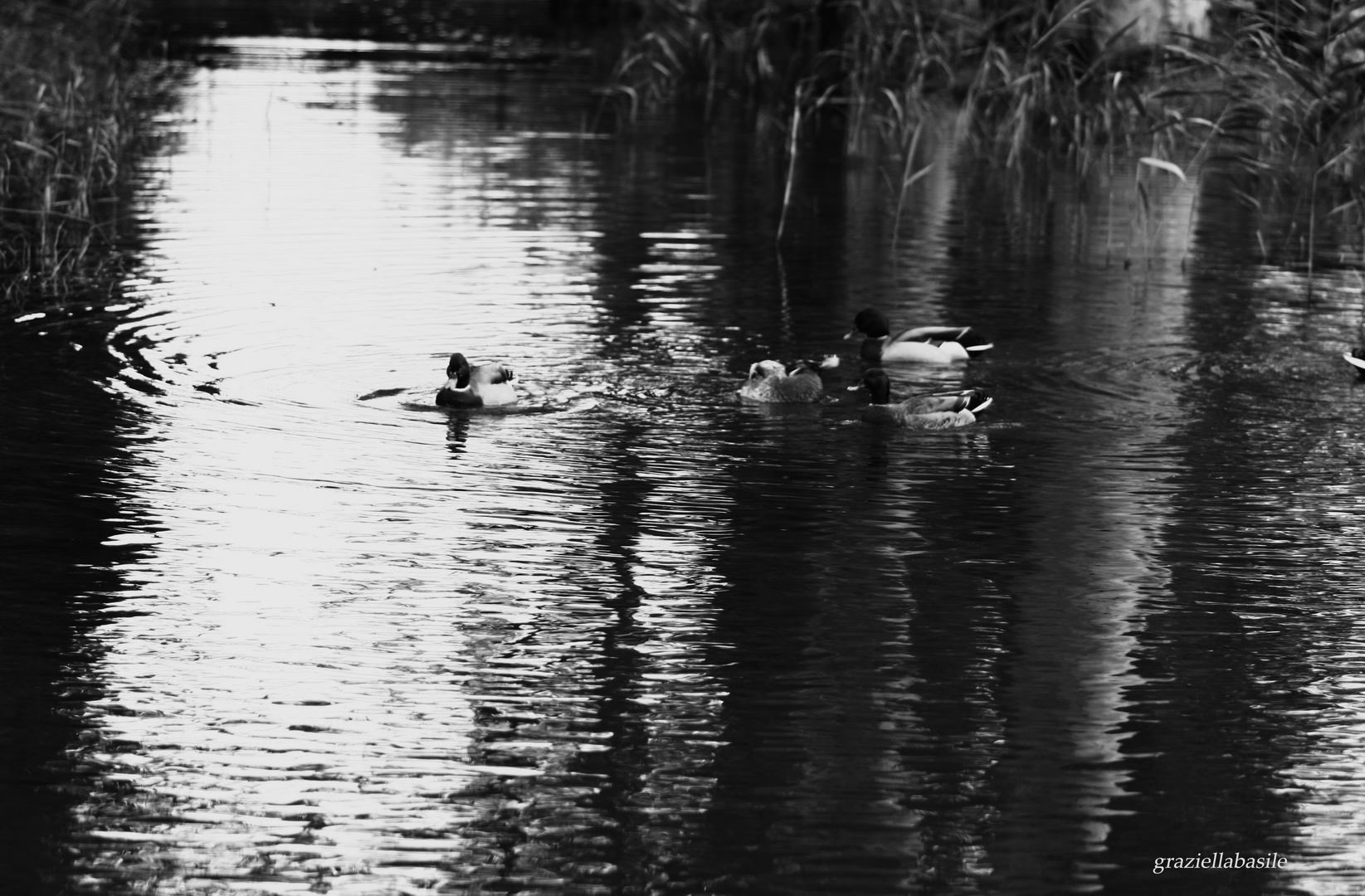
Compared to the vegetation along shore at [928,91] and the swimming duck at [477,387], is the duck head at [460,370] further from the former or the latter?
the vegetation along shore at [928,91]

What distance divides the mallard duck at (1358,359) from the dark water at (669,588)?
21 centimetres

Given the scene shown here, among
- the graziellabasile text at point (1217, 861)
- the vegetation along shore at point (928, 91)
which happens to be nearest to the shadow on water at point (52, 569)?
the vegetation along shore at point (928, 91)

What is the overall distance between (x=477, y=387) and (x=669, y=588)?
3680mm

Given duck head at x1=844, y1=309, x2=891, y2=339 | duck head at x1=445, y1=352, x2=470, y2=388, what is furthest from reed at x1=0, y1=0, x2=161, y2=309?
duck head at x1=844, y1=309, x2=891, y2=339

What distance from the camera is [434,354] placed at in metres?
14.1

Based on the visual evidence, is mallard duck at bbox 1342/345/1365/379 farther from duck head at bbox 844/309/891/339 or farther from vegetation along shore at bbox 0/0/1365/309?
duck head at bbox 844/309/891/339

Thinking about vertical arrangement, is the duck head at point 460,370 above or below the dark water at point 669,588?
above

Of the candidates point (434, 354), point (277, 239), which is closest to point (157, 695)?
point (434, 354)

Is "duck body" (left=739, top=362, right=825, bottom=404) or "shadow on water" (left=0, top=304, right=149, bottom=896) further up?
"duck body" (left=739, top=362, right=825, bottom=404)

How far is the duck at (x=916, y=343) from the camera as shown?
14008 mm

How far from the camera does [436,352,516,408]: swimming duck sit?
482 inches

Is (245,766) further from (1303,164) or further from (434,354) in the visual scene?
(1303,164)

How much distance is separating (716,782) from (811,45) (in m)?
29.0

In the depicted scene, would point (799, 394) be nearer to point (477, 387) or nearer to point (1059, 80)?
point (477, 387)
